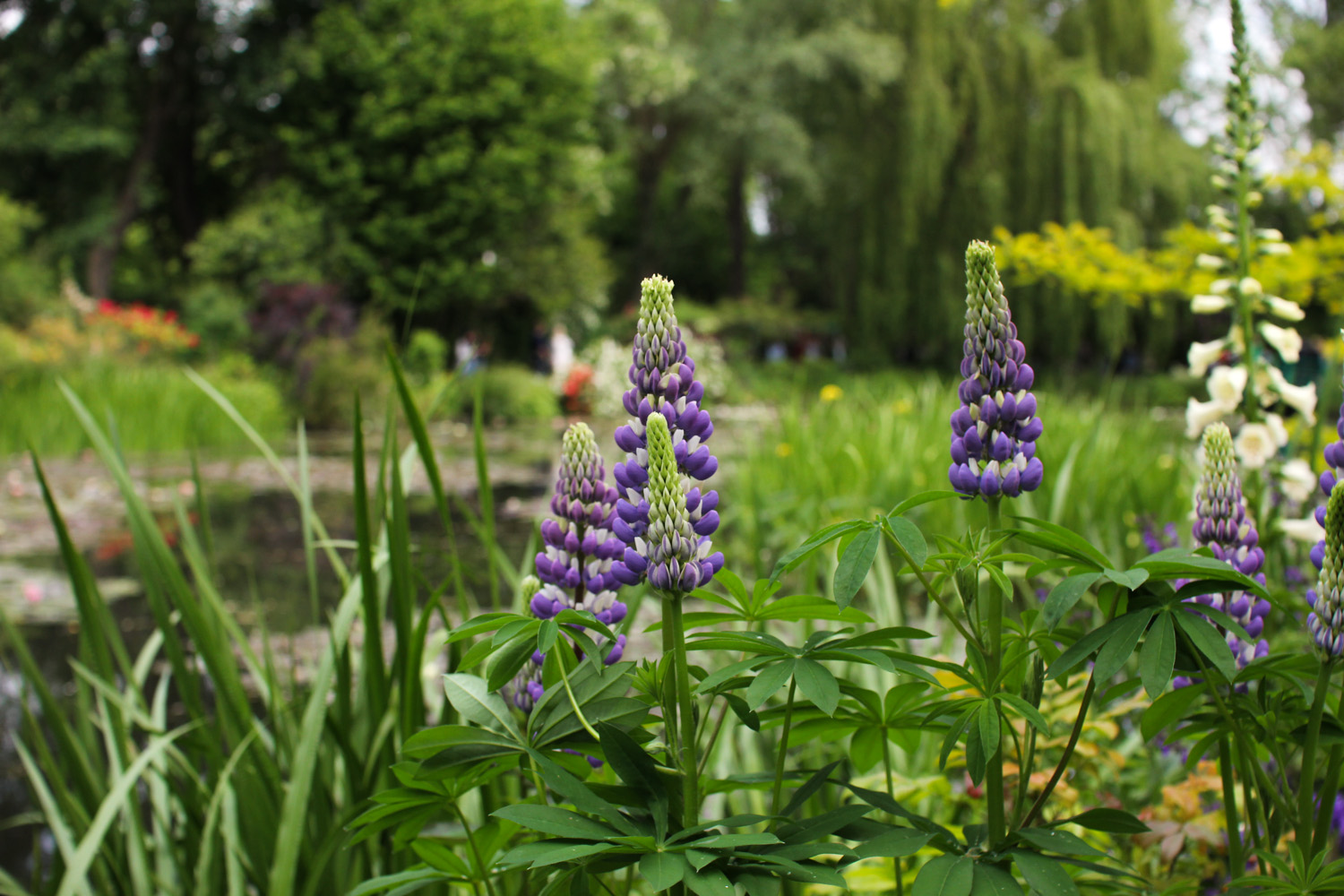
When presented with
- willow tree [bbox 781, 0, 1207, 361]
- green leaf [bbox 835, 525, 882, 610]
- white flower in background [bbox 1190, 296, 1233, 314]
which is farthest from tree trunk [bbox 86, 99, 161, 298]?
green leaf [bbox 835, 525, 882, 610]

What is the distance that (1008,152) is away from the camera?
14164 mm

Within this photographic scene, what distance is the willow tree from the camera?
1302cm

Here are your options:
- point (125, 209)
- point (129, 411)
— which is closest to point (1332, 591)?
point (129, 411)

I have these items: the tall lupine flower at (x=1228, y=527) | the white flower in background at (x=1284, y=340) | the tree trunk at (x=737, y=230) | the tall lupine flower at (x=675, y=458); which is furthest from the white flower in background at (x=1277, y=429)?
the tree trunk at (x=737, y=230)

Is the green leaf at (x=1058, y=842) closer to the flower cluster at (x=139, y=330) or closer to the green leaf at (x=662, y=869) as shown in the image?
the green leaf at (x=662, y=869)

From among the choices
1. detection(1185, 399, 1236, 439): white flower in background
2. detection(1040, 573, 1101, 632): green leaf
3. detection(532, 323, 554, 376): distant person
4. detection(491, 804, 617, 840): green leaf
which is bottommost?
detection(491, 804, 617, 840): green leaf

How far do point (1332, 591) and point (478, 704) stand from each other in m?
0.72

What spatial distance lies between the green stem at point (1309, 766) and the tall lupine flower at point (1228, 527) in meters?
0.15

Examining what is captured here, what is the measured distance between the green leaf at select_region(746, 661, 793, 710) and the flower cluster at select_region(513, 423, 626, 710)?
0.19 metres

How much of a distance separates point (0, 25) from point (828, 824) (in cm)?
2005

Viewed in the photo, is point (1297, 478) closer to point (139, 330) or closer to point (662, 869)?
point (662, 869)

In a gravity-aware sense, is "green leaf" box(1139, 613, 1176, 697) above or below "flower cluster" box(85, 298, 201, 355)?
below

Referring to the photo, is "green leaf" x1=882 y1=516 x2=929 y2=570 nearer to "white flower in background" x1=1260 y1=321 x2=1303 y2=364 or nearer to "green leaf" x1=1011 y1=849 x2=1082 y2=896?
"green leaf" x1=1011 y1=849 x2=1082 y2=896

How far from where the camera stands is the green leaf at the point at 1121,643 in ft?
2.14
